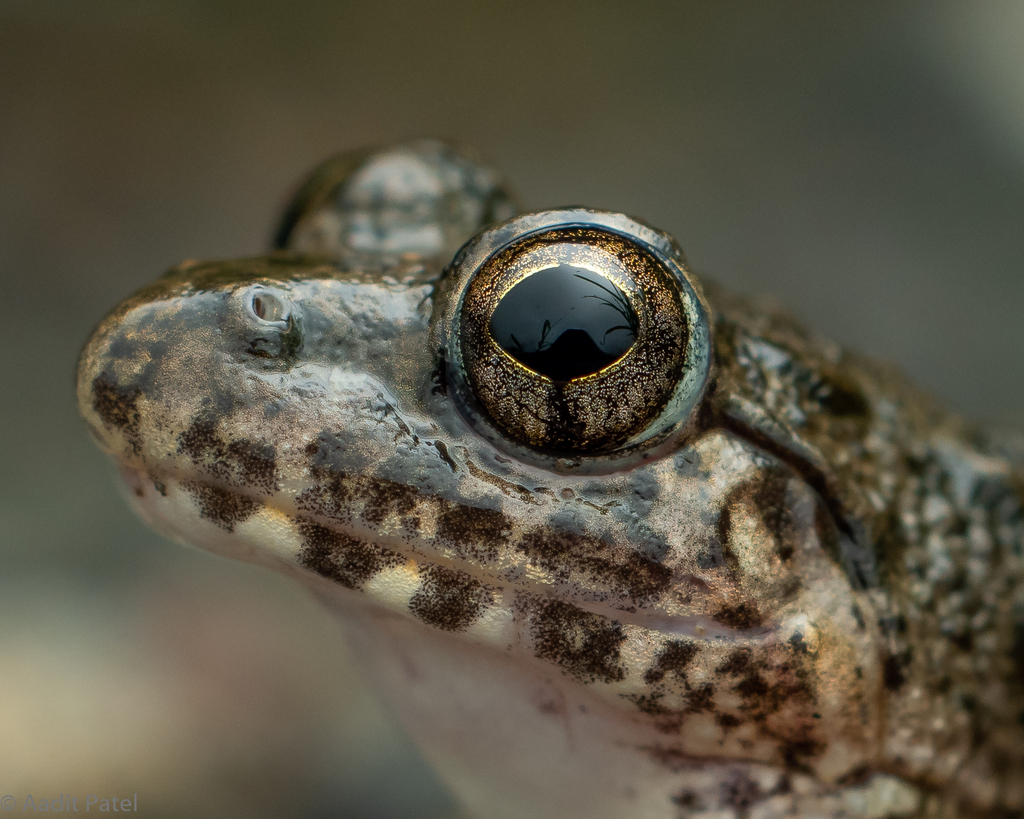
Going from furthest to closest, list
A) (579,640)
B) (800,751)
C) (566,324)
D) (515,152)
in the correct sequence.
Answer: (515,152)
(800,751)
(579,640)
(566,324)

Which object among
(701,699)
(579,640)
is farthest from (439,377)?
(701,699)

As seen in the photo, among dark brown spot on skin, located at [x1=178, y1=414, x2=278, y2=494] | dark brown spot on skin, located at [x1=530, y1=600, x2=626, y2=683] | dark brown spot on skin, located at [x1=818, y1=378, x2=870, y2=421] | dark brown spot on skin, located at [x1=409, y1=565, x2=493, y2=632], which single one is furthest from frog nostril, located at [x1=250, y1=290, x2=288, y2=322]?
dark brown spot on skin, located at [x1=818, y1=378, x2=870, y2=421]

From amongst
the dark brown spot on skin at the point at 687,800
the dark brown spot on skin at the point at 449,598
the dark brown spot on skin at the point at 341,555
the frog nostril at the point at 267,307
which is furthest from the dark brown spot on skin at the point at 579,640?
the frog nostril at the point at 267,307

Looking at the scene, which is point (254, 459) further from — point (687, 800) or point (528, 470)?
point (687, 800)

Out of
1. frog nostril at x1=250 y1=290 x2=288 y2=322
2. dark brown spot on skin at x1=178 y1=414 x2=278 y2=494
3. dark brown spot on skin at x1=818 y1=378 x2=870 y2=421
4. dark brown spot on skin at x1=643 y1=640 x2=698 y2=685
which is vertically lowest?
dark brown spot on skin at x1=643 y1=640 x2=698 y2=685

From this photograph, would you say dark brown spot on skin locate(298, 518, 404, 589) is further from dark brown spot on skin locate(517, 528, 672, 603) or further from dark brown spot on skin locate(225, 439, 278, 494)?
dark brown spot on skin locate(517, 528, 672, 603)

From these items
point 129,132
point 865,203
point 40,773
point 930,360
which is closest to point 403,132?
point 129,132
